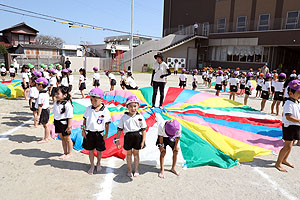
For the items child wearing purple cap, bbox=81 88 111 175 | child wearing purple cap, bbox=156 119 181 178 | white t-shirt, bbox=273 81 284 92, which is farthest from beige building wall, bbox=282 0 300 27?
child wearing purple cap, bbox=81 88 111 175

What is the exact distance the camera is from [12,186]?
341 centimetres

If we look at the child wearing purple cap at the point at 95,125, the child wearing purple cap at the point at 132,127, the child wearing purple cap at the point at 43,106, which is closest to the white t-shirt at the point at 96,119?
the child wearing purple cap at the point at 95,125

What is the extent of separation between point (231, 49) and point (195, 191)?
26870mm

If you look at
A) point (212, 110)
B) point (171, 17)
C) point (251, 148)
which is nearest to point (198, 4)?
point (171, 17)

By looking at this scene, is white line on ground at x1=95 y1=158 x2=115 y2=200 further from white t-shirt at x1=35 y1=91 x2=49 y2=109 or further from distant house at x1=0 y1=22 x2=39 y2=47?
distant house at x1=0 y1=22 x2=39 y2=47

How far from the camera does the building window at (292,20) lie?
22219mm

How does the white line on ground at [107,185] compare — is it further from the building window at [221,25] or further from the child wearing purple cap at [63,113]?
the building window at [221,25]

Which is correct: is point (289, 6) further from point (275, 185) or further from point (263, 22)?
point (275, 185)

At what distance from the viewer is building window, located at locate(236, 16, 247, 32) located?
26123 mm

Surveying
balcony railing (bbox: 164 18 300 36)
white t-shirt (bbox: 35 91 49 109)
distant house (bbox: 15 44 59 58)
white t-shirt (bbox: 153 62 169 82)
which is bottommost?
white t-shirt (bbox: 35 91 49 109)

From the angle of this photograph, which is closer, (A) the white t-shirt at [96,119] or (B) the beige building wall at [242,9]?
(A) the white t-shirt at [96,119]

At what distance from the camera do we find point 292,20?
73.7 ft

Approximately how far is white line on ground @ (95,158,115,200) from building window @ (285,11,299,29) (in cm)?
2500

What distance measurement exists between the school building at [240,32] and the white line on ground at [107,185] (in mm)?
24005
